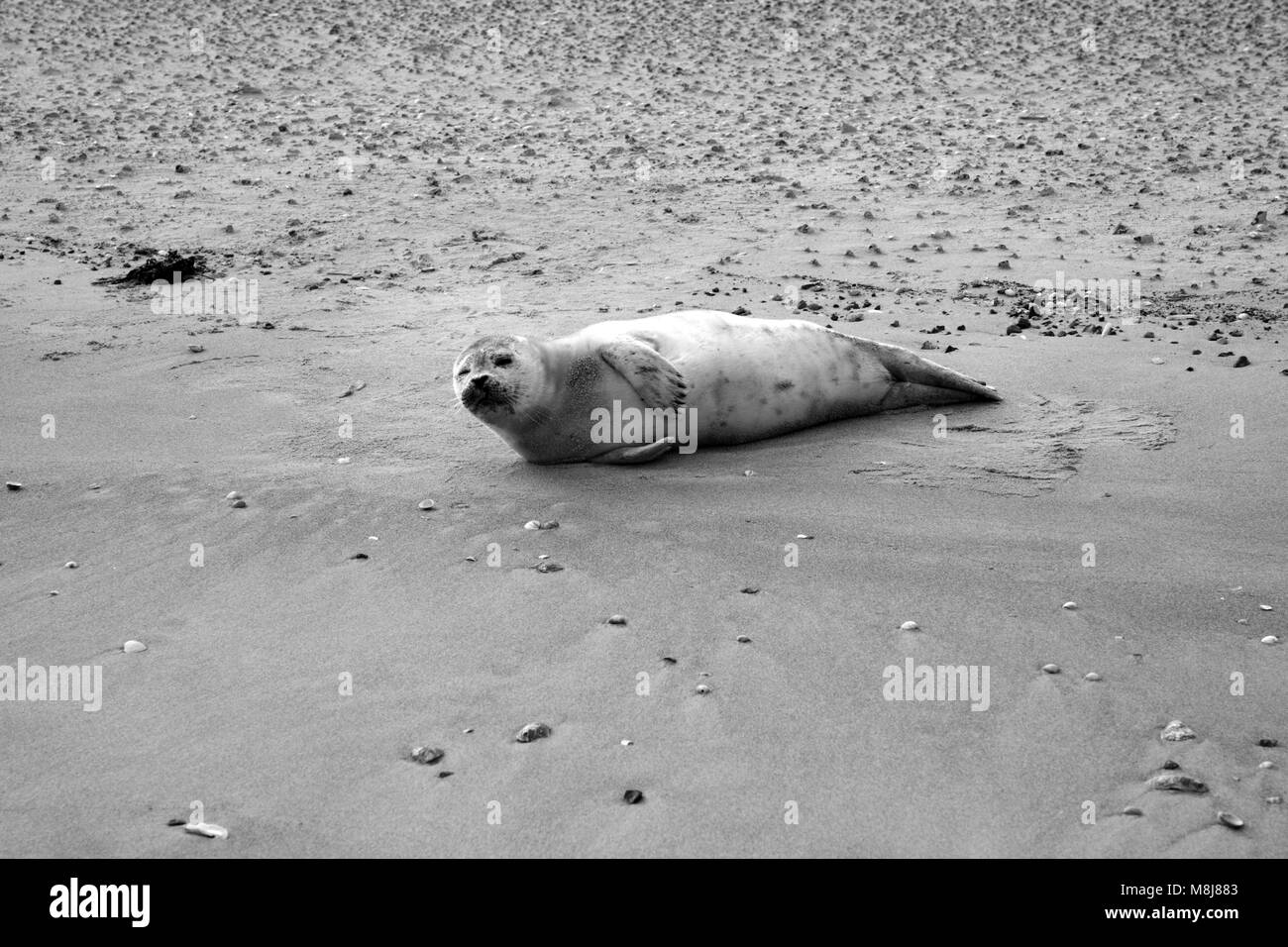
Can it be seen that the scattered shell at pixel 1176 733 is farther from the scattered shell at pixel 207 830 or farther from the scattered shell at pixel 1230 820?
the scattered shell at pixel 207 830

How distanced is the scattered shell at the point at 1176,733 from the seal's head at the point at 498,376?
2560 mm

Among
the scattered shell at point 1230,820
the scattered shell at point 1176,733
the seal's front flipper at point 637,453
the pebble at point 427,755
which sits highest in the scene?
the seal's front flipper at point 637,453

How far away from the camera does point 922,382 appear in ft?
17.3

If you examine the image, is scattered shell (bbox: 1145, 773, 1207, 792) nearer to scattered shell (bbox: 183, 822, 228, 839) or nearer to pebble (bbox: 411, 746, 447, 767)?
pebble (bbox: 411, 746, 447, 767)

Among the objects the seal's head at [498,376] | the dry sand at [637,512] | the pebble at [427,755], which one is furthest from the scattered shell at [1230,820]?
the seal's head at [498,376]

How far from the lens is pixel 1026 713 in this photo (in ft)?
9.93

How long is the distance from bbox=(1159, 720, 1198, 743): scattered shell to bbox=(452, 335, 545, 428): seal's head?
2560 millimetres

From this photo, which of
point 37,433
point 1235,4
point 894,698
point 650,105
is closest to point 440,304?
point 37,433

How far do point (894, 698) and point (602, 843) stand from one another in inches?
35.0

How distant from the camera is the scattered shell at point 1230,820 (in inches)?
100

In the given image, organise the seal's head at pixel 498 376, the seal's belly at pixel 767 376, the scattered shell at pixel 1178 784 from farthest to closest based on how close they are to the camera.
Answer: the seal's belly at pixel 767 376 → the seal's head at pixel 498 376 → the scattered shell at pixel 1178 784

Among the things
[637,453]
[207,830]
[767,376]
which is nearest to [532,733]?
[207,830]

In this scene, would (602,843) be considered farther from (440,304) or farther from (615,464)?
(440,304)

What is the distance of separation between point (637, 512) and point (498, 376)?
771 millimetres
